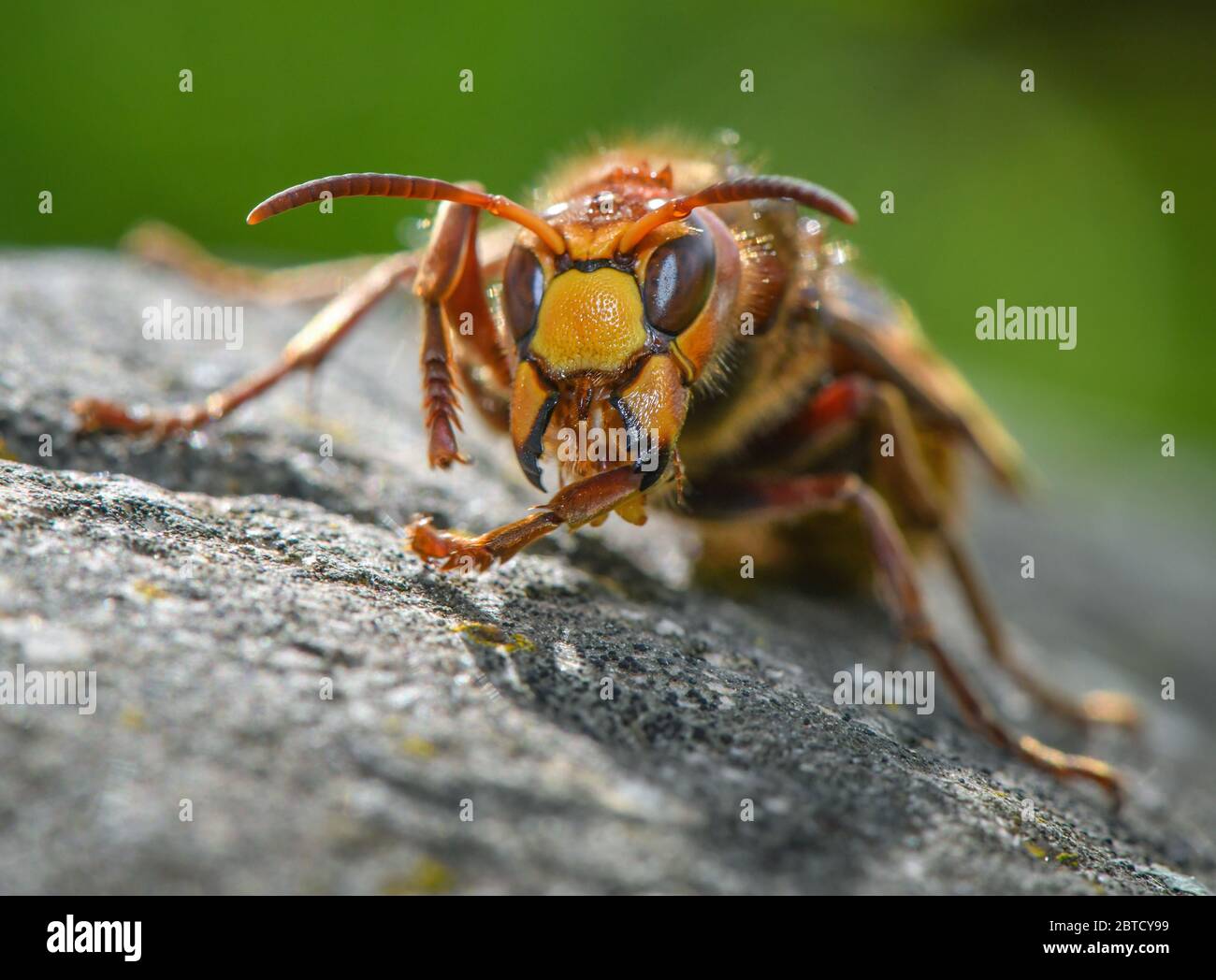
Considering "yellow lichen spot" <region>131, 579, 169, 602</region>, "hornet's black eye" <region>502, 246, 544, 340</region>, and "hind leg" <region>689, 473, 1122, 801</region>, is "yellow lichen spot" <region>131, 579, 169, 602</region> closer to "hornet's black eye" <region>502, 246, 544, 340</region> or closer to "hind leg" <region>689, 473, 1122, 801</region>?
"hornet's black eye" <region>502, 246, 544, 340</region>

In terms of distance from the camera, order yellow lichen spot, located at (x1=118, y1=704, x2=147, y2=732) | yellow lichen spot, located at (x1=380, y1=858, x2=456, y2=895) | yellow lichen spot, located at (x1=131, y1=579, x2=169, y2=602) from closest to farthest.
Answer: yellow lichen spot, located at (x1=380, y1=858, x2=456, y2=895) → yellow lichen spot, located at (x1=118, y1=704, x2=147, y2=732) → yellow lichen spot, located at (x1=131, y1=579, x2=169, y2=602)

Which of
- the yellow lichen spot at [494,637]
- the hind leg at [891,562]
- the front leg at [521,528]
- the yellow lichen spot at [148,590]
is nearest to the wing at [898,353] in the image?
the hind leg at [891,562]

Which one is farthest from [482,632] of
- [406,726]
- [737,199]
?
[737,199]

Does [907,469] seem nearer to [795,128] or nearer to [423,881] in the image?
[423,881]

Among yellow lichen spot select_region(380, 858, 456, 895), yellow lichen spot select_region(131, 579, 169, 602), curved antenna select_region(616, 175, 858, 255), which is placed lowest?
yellow lichen spot select_region(380, 858, 456, 895)

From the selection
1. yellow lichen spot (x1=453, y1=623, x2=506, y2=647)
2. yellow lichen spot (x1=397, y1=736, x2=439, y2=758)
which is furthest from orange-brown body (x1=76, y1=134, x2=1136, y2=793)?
yellow lichen spot (x1=397, y1=736, x2=439, y2=758)

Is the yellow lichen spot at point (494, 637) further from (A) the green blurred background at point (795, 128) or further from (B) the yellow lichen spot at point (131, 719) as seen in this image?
(A) the green blurred background at point (795, 128)

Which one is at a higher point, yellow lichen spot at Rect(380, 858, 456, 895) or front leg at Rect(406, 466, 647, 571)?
front leg at Rect(406, 466, 647, 571)
